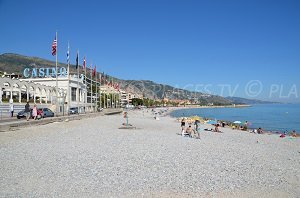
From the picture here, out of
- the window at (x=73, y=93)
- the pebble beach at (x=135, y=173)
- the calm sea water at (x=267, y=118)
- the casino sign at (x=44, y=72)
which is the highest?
the casino sign at (x=44, y=72)

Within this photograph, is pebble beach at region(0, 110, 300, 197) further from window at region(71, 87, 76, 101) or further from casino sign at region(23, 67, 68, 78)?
window at region(71, 87, 76, 101)

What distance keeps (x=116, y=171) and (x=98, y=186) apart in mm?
1640

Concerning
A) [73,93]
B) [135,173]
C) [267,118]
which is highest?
[73,93]

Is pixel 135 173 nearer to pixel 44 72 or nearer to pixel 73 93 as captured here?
pixel 73 93

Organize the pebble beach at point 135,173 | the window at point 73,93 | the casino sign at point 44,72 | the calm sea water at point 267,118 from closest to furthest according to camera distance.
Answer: the pebble beach at point 135,173
the calm sea water at point 267,118
the casino sign at point 44,72
the window at point 73,93

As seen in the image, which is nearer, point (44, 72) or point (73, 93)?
point (44, 72)

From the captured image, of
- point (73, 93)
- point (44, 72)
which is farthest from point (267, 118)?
point (44, 72)

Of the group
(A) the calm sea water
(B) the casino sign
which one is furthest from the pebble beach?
(B) the casino sign

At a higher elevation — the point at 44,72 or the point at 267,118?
the point at 44,72

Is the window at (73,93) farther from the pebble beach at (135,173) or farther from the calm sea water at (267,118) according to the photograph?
the pebble beach at (135,173)

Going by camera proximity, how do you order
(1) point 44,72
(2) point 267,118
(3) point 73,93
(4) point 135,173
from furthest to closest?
(2) point 267,118, (3) point 73,93, (1) point 44,72, (4) point 135,173

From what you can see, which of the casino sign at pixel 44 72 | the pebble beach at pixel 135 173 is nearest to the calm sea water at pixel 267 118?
the casino sign at pixel 44 72

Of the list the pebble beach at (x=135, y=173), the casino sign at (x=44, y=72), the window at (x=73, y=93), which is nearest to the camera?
the pebble beach at (x=135, y=173)

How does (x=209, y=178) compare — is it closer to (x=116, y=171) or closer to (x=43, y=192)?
(x=116, y=171)
